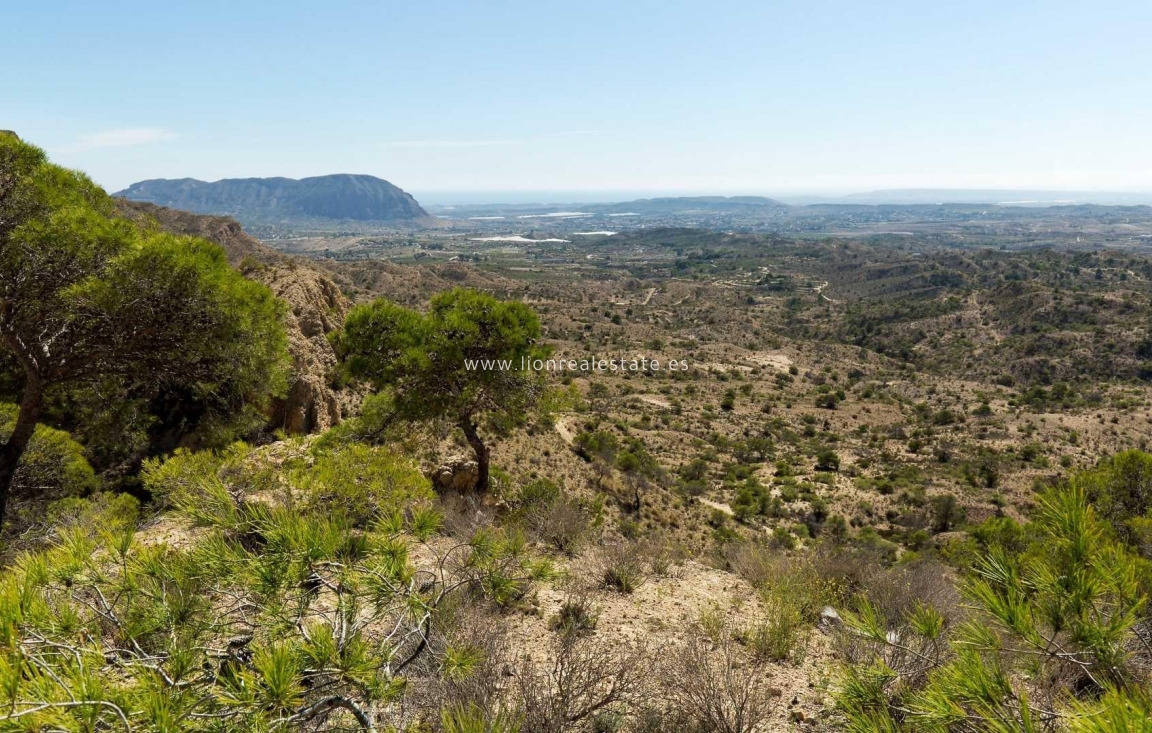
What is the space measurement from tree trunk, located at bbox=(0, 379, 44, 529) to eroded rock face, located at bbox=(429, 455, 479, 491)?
681 cm

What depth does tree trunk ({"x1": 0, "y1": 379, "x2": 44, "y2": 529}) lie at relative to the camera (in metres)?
8.06

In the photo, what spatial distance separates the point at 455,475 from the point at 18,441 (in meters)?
7.64

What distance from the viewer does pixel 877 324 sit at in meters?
75.1

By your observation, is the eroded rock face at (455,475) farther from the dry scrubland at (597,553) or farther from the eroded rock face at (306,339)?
the eroded rock face at (306,339)

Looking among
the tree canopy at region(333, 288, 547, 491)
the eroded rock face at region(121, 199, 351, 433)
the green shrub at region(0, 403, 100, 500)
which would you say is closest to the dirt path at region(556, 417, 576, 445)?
the eroded rock face at region(121, 199, 351, 433)

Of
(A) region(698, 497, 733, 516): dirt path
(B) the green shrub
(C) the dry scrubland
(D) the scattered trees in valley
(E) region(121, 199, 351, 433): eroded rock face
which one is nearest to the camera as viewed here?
(C) the dry scrubland

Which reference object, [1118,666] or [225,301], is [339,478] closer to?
[225,301]

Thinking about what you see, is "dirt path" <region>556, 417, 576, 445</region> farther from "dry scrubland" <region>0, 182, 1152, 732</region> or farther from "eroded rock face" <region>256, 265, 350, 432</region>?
"eroded rock face" <region>256, 265, 350, 432</region>

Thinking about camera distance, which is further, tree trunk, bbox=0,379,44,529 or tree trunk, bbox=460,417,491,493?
tree trunk, bbox=460,417,491,493

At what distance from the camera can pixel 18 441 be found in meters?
8.26

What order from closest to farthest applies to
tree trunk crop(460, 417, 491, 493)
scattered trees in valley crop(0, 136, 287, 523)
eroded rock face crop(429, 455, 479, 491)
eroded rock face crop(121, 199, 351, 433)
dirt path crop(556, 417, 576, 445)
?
scattered trees in valley crop(0, 136, 287, 523) → eroded rock face crop(429, 455, 479, 491) → tree trunk crop(460, 417, 491, 493) → eroded rock face crop(121, 199, 351, 433) → dirt path crop(556, 417, 576, 445)

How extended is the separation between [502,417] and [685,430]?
2242cm

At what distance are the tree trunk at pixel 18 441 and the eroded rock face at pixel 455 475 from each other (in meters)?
6.81

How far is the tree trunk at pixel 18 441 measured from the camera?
26.5 feet
